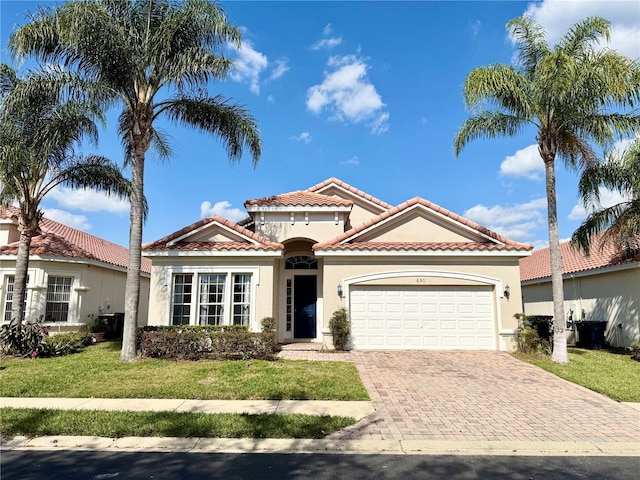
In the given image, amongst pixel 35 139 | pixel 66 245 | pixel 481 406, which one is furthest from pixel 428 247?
pixel 66 245

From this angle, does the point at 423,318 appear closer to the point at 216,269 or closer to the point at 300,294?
the point at 300,294

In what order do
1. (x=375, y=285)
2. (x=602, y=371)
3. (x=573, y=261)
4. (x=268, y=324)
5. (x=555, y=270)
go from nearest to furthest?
(x=602, y=371)
(x=555, y=270)
(x=268, y=324)
(x=375, y=285)
(x=573, y=261)

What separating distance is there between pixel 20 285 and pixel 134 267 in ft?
15.6

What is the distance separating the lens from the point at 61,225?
885 inches

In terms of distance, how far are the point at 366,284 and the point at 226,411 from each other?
819 centimetres

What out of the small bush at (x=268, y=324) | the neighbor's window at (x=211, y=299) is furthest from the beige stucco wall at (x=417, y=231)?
the neighbor's window at (x=211, y=299)

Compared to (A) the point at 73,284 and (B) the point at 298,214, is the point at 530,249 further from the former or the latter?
(A) the point at 73,284

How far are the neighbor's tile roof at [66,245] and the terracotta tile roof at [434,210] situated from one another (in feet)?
36.0

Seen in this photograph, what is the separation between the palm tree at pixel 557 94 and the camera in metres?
11.7

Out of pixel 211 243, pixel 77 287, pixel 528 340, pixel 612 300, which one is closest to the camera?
pixel 528 340

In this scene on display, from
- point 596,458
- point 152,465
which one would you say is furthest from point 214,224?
point 596,458

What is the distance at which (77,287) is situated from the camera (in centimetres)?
1748

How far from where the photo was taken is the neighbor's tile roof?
55.5 ft

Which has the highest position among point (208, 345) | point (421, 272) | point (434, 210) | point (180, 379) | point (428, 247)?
point (434, 210)
